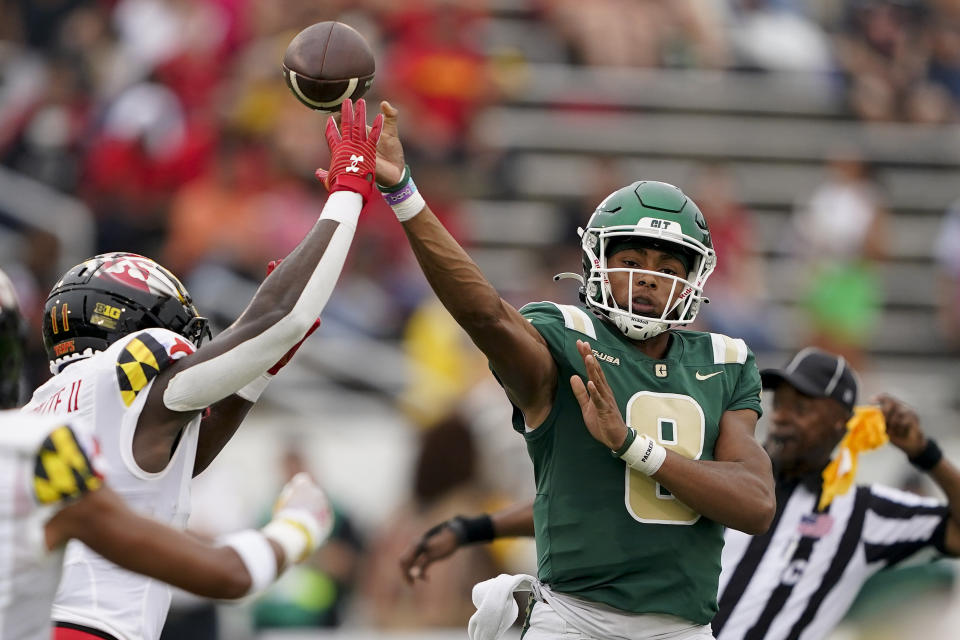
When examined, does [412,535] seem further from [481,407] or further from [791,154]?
[791,154]

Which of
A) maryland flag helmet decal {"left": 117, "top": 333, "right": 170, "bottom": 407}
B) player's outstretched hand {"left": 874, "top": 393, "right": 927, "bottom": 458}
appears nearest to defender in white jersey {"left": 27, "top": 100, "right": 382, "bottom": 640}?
maryland flag helmet decal {"left": 117, "top": 333, "right": 170, "bottom": 407}

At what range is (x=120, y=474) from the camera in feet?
12.2

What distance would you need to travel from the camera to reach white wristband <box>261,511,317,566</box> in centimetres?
314

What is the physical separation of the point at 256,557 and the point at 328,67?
1685 mm

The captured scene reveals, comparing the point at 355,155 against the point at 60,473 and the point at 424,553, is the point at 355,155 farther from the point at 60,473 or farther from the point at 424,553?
the point at 424,553

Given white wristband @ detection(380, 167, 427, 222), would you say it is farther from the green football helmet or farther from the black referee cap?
the black referee cap

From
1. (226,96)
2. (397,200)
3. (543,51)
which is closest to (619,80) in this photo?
(543,51)

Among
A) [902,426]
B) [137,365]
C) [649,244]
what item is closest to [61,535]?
[137,365]

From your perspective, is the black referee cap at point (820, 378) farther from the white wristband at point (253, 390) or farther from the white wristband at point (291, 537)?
the white wristband at point (291, 537)

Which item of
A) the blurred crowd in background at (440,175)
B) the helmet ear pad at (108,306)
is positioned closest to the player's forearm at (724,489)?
the helmet ear pad at (108,306)

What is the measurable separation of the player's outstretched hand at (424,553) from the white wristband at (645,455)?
1.43 meters

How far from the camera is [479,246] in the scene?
12.7m

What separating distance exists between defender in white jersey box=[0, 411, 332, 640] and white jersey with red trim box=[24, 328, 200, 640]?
2.23 feet

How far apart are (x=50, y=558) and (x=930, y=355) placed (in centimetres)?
1129
